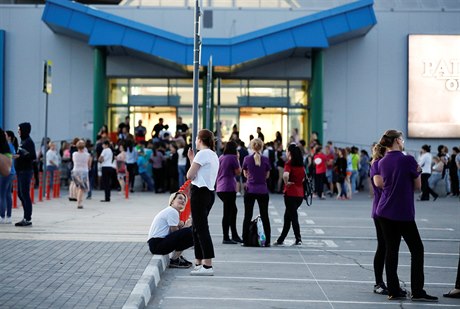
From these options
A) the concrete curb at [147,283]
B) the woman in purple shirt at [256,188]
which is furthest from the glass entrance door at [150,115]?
the concrete curb at [147,283]

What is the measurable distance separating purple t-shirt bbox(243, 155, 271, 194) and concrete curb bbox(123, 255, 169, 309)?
10.5 feet

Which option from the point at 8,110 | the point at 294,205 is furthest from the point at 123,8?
the point at 294,205

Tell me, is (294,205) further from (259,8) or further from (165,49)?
(259,8)

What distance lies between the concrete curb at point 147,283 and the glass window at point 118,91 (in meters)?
27.9

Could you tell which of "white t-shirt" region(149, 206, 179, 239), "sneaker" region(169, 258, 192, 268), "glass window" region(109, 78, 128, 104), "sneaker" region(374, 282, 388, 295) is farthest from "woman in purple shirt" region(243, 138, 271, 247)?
"glass window" region(109, 78, 128, 104)

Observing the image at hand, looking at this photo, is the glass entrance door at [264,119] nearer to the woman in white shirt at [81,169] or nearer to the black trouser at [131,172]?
the black trouser at [131,172]

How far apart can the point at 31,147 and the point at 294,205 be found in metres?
5.33

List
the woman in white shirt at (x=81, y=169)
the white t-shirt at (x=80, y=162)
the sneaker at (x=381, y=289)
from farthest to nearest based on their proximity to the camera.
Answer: the white t-shirt at (x=80, y=162) → the woman in white shirt at (x=81, y=169) → the sneaker at (x=381, y=289)

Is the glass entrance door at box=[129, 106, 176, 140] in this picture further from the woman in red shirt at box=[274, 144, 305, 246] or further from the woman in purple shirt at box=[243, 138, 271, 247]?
the woman in red shirt at box=[274, 144, 305, 246]

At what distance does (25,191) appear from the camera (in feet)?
55.1

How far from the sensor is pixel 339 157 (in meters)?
30.2

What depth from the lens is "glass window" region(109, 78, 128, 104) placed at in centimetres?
Answer: 3981

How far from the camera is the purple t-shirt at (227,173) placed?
15.4m

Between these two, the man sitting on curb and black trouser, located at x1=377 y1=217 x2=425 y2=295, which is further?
the man sitting on curb
